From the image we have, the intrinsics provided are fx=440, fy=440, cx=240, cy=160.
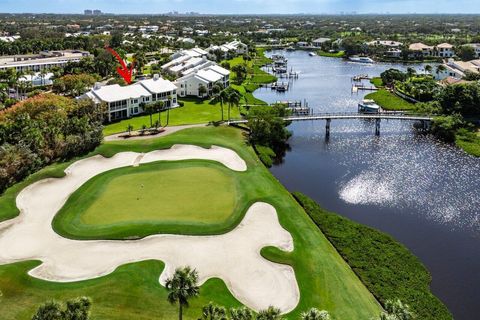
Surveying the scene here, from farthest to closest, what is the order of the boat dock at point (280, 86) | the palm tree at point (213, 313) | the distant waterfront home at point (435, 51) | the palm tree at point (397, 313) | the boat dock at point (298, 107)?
the distant waterfront home at point (435, 51)
the boat dock at point (280, 86)
the boat dock at point (298, 107)
the palm tree at point (213, 313)
the palm tree at point (397, 313)

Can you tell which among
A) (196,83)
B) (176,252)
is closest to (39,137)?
(176,252)

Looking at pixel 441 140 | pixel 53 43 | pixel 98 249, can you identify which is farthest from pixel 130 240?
pixel 53 43

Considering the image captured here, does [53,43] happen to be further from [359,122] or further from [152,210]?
[152,210]

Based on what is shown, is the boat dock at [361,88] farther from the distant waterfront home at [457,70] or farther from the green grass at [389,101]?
the distant waterfront home at [457,70]

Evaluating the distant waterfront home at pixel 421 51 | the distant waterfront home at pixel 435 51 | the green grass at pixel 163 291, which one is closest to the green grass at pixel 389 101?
the green grass at pixel 163 291

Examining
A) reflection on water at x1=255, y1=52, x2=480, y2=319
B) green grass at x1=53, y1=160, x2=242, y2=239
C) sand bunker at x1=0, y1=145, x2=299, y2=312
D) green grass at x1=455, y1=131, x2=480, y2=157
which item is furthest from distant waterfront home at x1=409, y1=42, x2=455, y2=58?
sand bunker at x1=0, y1=145, x2=299, y2=312

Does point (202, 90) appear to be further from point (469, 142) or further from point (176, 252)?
point (176, 252)
